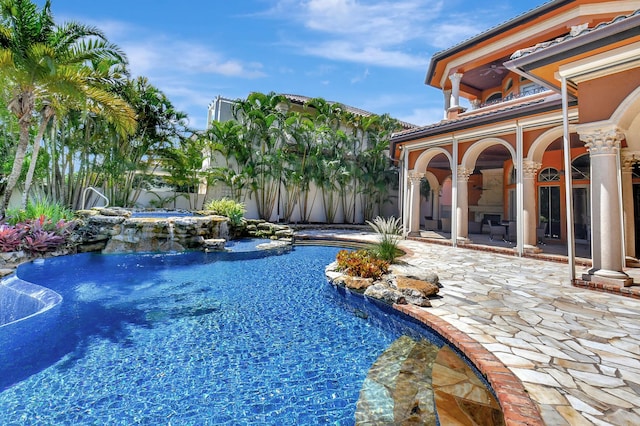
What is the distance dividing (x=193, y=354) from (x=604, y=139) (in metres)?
7.97

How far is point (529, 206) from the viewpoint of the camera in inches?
366

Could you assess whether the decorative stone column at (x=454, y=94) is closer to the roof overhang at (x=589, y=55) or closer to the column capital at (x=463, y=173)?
the column capital at (x=463, y=173)

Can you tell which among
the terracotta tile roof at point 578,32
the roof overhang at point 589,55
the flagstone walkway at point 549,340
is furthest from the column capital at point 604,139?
the flagstone walkway at point 549,340

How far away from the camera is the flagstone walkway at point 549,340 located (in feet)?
7.70

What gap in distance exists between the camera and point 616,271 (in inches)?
216

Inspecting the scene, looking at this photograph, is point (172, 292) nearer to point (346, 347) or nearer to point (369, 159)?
point (346, 347)

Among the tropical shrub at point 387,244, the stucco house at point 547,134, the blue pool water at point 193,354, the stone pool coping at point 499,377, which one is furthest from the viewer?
the tropical shrub at point 387,244

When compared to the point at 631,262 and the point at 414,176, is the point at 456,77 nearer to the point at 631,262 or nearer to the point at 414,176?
the point at 414,176

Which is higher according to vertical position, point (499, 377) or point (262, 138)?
point (262, 138)

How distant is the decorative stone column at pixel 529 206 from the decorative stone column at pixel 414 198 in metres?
4.25

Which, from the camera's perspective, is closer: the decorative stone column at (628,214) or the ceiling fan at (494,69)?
the decorative stone column at (628,214)

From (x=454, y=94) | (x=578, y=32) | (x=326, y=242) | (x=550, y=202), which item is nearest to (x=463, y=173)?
(x=454, y=94)

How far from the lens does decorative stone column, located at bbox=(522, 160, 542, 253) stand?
9.25 metres

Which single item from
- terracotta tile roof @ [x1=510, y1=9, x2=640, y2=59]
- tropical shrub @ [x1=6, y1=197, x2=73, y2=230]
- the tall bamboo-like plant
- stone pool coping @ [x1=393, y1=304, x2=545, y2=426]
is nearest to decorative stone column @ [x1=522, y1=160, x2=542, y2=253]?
terracotta tile roof @ [x1=510, y1=9, x2=640, y2=59]
